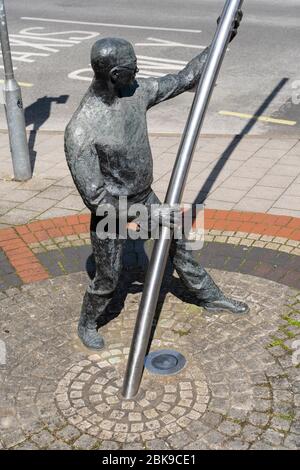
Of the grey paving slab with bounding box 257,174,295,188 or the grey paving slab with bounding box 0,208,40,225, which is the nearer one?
the grey paving slab with bounding box 0,208,40,225

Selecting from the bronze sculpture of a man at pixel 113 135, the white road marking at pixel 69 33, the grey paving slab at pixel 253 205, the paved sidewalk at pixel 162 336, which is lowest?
the white road marking at pixel 69 33

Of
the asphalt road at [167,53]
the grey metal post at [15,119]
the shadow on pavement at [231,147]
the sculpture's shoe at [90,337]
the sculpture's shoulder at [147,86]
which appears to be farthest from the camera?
the asphalt road at [167,53]

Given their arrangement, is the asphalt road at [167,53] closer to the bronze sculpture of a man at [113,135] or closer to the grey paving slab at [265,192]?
the grey paving slab at [265,192]

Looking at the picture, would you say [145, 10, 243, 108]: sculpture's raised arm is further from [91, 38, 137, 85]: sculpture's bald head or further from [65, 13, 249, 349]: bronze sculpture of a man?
[91, 38, 137, 85]: sculpture's bald head

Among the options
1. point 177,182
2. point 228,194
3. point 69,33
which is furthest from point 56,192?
point 69,33

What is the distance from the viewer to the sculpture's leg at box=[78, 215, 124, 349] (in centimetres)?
512

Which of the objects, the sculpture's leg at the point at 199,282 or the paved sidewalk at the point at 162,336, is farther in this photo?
the sculpture's leg at the point at 199,282

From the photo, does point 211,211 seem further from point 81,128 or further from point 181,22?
point 181,22

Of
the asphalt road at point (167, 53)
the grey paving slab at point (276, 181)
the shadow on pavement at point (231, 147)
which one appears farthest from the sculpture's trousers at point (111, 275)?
the asphalt road at point (167, 53)

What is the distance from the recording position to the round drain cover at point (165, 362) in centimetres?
512

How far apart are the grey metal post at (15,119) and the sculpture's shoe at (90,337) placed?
4.09 m

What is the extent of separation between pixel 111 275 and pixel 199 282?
0.90m

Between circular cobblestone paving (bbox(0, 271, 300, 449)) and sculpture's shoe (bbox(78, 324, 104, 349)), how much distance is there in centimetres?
7

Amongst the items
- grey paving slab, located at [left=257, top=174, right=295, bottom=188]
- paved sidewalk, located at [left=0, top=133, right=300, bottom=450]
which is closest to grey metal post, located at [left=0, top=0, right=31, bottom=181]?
paved sidewalk, located at [left=0, top=133, right=300, bottom=450]
